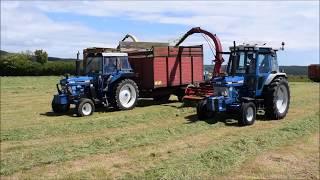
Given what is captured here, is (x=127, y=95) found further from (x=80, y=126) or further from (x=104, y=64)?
(x=80, y=126)

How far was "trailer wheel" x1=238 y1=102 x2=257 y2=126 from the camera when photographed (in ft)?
41.3

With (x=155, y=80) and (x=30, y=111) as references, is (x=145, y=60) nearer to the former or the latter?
(x=155, y=80)

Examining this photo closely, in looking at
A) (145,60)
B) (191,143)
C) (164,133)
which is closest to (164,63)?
(145,60)

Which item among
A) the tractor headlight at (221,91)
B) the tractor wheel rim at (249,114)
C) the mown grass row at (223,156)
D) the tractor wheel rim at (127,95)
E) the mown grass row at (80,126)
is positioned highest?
the tractor headlight at (221,91)

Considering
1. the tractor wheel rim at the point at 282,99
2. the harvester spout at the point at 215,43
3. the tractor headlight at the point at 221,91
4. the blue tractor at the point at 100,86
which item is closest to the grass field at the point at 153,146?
the tractor wheel rim at the point at 282,99

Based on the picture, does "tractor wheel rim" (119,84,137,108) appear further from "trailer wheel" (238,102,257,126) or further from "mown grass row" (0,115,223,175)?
"trailer wheel" (238,102,257,126)

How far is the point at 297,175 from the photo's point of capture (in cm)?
841

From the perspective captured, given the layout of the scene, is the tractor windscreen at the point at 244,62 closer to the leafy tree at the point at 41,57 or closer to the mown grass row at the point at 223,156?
the mown grass row at the point at 223,156

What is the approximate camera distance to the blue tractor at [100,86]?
14.9m

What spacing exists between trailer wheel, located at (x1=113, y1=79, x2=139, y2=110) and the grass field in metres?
0.76

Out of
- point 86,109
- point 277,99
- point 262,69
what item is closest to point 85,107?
point 86,109

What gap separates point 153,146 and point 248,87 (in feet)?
15.0

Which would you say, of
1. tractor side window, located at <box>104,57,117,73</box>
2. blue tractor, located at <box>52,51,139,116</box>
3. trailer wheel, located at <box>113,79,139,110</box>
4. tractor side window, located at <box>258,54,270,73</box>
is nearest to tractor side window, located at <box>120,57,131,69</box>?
blue tractor, located at <box>52,51,139,116</box>

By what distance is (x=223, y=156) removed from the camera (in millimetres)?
9094
